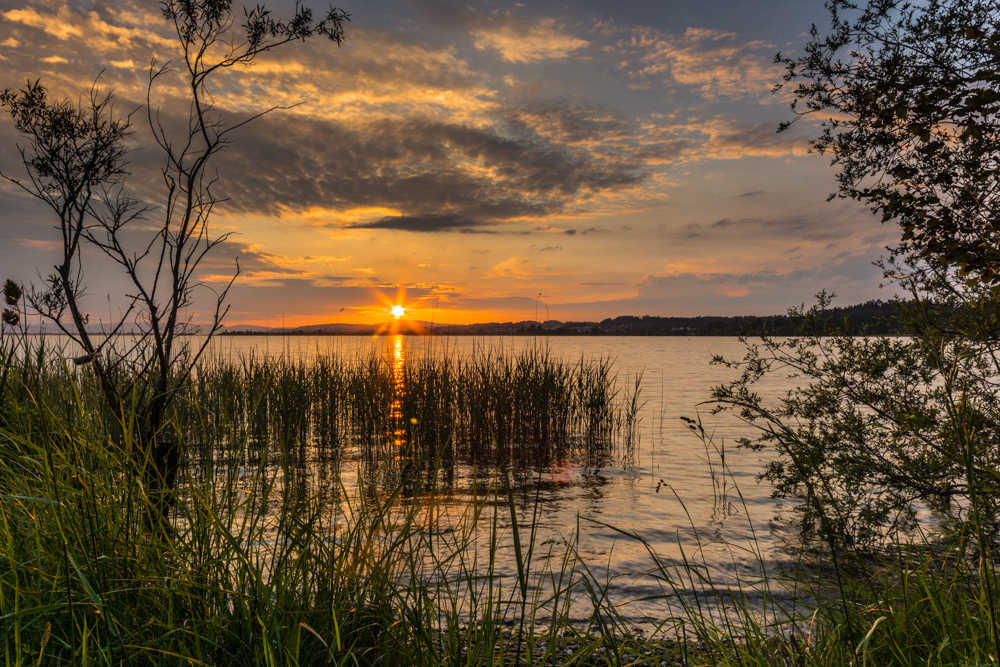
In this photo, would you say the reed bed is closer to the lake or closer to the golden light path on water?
the golden light path on water

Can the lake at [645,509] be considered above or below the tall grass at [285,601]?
below

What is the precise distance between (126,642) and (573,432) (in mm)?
10373

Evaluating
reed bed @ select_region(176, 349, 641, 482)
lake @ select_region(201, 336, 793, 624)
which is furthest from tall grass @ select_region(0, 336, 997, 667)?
reed bed @ select_region(176, 349, 641, 482)

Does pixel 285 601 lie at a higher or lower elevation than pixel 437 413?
higher

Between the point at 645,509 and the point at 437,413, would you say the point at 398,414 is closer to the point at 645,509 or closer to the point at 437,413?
the point at 437,413

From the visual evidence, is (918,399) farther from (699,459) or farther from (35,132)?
(35,132)

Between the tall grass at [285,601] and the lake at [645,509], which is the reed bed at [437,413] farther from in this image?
the tall grass at [285,601]

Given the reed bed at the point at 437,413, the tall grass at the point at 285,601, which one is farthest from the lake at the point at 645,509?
the reed bed at the point at 437,413

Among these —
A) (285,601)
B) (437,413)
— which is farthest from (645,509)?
(285,601)

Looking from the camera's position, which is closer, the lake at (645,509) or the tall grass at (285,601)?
the tall grass at (285,601)

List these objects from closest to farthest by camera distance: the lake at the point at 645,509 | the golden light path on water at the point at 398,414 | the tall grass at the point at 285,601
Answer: the tall grass at the point at 285,601 < the lake at the point at 645,509 < the golden light path on water at the point at 398,414

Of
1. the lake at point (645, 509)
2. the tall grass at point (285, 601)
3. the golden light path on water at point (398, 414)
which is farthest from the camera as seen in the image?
the golden light path on water at point (398, 414)

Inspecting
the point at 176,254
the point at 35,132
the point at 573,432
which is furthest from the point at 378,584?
the point at 573,432

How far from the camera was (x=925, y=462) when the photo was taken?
13.1 feet
